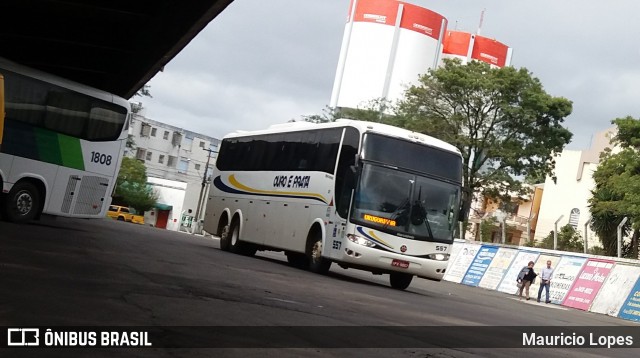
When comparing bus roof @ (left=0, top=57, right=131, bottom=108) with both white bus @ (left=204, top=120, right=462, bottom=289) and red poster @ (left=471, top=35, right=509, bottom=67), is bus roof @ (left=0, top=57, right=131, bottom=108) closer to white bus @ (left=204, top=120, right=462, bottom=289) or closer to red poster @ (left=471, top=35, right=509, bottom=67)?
white bus @ (left=204, top=120, right=462, bottom=289)

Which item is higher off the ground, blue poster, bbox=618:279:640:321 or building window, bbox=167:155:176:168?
building window, bbox=167:155:176:168

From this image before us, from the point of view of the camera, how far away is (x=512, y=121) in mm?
50031

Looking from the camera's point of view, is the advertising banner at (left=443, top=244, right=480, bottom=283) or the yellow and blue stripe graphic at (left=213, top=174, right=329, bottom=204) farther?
the advertising banner at (left=443, top=244, right=480, bottom=283)

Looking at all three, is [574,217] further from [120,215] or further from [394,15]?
[394,15]

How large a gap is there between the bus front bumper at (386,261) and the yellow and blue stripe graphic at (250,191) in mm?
1745

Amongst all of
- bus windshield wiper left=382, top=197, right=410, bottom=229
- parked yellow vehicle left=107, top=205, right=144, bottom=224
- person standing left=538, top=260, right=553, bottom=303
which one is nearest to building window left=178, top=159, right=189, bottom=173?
parked yellow vehicle left=107, top=205, right=144, bottom=224

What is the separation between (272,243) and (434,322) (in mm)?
11972

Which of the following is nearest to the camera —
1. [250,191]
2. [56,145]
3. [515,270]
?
[56,145]

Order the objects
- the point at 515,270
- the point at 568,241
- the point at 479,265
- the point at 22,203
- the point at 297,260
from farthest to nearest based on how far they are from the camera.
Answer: the point at 568,241, the point at 479,265, the point at 515,270, the point at 297,260, the point at 22,203

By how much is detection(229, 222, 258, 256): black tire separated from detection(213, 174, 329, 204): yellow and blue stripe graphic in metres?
1.14

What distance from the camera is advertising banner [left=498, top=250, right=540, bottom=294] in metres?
36.8

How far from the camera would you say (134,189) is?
9544 cm

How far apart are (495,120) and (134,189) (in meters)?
54.0

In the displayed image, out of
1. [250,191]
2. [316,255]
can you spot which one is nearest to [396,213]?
[316,255]
